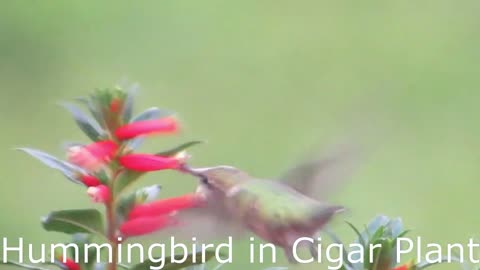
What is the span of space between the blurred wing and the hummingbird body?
0.07 feet

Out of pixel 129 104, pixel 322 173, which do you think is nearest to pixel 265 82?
pixel 322 173

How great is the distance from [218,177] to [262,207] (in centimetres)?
4

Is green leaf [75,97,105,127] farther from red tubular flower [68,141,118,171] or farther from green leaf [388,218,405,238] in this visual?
green leaf [388,218,405,238]

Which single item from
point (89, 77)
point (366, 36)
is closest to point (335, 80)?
point (366, 36)

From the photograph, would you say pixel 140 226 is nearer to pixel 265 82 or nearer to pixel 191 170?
pixel 191 170

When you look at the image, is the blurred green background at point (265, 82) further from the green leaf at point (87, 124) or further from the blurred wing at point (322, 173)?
the green leaf at point (87, 124)

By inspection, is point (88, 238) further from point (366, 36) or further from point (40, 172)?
point (366, 36)

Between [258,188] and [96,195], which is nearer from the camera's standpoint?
[96,195]

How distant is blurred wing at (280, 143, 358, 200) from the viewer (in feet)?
2.52

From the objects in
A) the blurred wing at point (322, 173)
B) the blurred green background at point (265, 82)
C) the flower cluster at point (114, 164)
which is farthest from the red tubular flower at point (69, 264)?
the blurred green background at point (265, 82)

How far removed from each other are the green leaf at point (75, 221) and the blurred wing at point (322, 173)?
168mm

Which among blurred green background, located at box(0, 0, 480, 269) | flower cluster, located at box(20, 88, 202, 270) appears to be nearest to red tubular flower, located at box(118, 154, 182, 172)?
flower cluster, located at box(20, 88, 202, 270)

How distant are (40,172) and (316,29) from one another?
1.82 ft

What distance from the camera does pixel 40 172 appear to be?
68.6 inches
